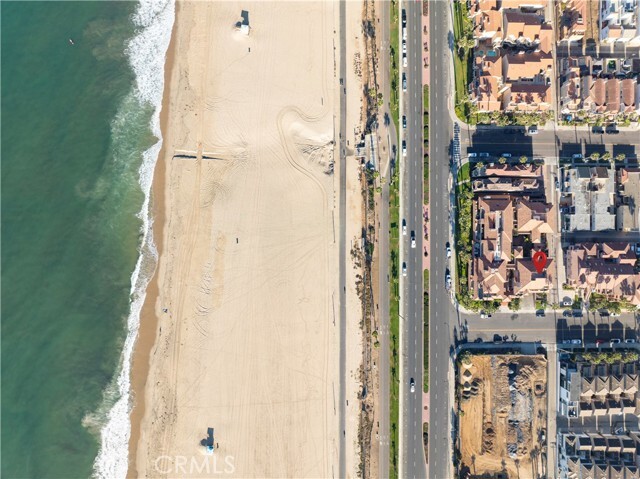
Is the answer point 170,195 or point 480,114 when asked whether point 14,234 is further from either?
point 480,114

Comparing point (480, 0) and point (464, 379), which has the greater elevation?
point (480, 0)

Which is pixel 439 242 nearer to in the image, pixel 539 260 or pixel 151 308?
pixel 539 260

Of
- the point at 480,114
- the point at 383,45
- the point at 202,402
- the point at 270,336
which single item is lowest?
the point at 202,402

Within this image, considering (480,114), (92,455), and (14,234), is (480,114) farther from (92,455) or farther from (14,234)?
(92,455)

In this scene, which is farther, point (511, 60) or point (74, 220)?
point (74, 220)

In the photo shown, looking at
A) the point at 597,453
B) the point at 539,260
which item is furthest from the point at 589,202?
the point at 597,453

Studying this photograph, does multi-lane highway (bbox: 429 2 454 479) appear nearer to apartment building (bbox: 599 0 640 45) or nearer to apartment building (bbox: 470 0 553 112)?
apartment building (bbox: 470 0 553 112)

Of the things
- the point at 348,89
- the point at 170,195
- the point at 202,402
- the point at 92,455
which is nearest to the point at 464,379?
the point at 202,402

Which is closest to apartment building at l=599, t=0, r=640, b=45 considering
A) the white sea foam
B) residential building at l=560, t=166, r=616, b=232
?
residential building at l=560, t=166, r=616, b=232
